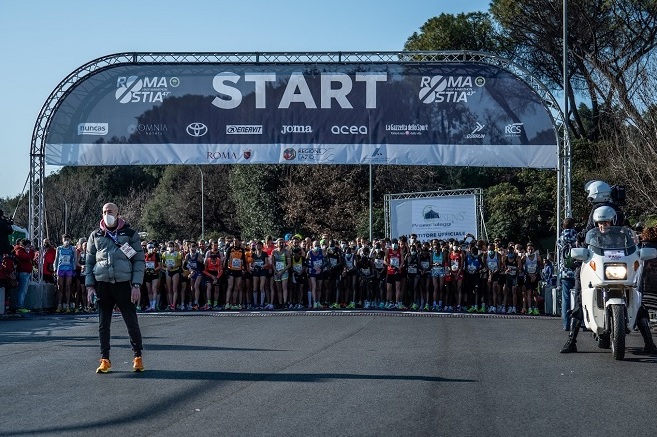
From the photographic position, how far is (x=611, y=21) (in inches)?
1624

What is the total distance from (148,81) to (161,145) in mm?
1686

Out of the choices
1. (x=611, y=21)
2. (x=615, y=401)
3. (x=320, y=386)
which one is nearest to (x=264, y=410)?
(x=320, y=386)

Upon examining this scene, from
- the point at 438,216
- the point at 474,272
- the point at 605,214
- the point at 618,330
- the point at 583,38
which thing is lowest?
the point at 618,330

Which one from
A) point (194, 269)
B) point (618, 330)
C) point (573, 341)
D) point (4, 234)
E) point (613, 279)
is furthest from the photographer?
point (194, 269)

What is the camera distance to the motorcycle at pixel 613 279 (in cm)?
1124

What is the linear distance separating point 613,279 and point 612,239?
22.9 inches

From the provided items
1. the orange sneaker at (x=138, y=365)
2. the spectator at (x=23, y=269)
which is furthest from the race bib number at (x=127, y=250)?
the spectator at (x=23, y=269)

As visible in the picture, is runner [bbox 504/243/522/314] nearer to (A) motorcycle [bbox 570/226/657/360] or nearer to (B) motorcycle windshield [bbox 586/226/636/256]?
(A) motorcycle [bbox 570/226/657/360]

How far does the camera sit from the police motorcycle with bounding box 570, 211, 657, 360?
11.2 m

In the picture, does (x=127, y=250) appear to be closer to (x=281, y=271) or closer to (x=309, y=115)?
(x=281, y=271)

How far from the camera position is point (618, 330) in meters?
11.1

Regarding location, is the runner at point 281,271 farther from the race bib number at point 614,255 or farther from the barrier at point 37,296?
the race bib number at point 614,255

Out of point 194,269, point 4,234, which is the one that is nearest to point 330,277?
point 194,269

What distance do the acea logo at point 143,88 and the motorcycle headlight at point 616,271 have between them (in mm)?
14933
